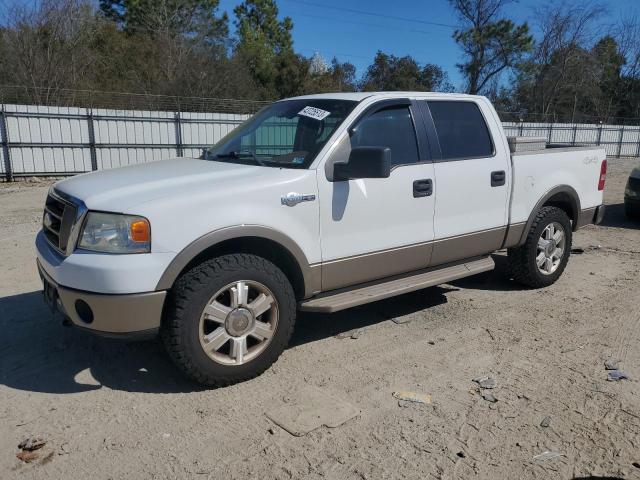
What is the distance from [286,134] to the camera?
4402mm

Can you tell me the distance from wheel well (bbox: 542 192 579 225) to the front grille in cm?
443

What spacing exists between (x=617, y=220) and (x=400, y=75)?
45.6 m

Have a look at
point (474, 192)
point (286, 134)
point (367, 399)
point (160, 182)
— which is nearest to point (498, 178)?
point (474, 192)

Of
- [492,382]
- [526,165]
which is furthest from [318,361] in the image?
[526,165]

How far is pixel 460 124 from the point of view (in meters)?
4.73

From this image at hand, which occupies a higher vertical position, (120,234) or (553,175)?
(553,175)

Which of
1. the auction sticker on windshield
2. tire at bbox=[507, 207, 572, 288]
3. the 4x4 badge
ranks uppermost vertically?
the auction sticker on windshield

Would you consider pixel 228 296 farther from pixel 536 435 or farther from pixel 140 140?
pixel 140 140

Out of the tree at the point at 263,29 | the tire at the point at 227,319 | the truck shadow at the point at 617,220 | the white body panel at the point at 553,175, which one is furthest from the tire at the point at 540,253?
the tree at the point at 263,29

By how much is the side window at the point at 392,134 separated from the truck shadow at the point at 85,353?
4.95ft

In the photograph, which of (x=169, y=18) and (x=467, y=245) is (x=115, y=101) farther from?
(x=169, y=18)

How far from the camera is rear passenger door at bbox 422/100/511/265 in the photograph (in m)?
4.45

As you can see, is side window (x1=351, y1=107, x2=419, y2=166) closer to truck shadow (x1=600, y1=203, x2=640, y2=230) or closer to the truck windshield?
the truck windshield

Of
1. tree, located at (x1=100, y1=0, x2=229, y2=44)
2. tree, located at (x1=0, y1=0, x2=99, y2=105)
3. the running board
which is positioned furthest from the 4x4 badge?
tree, located at (x1=100, y1=0, x2=229, y2=44)
